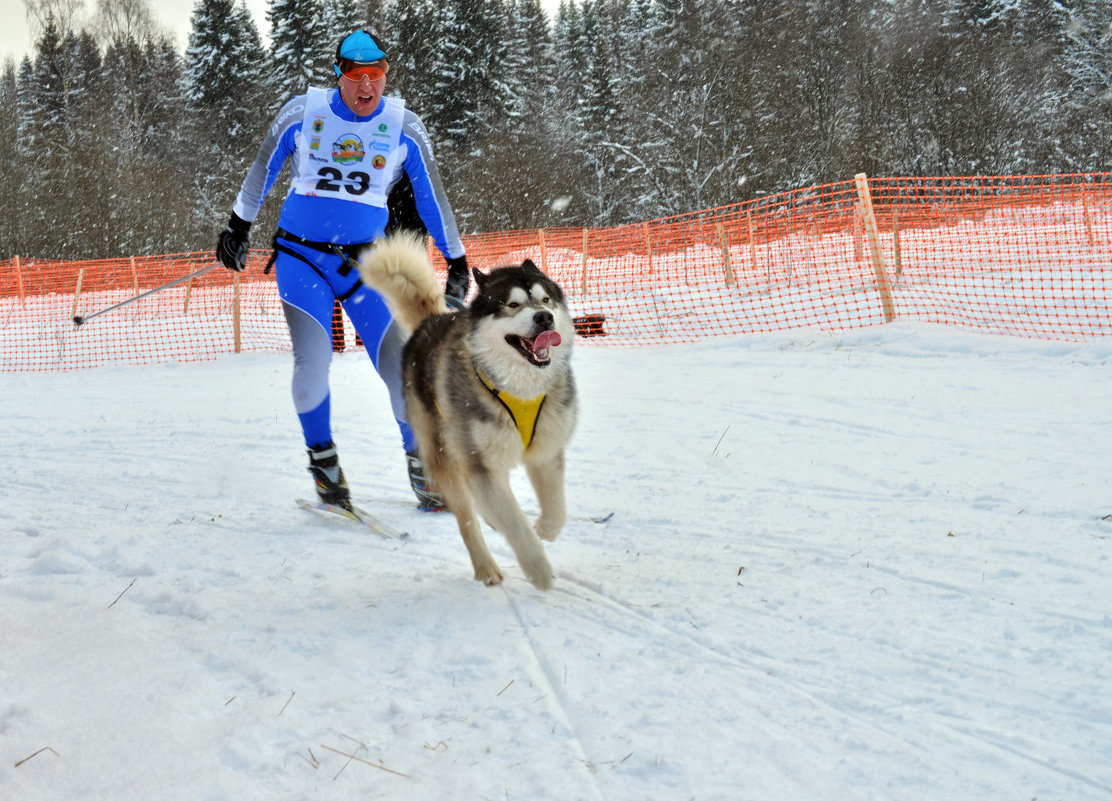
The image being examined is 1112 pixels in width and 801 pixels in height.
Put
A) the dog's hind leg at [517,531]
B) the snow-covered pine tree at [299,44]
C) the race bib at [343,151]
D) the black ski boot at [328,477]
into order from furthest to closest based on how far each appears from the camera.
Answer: the snow-covered pine tree at [299,44]
the black ski boot at [328,477]
the race bib at [343,151]
the dog's hind leg at [517,531]

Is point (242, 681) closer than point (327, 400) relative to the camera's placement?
Yes

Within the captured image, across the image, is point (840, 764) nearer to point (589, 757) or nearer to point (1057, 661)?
point (589, 757)

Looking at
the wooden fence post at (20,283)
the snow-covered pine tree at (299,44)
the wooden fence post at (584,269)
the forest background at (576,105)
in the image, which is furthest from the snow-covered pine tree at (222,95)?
the wooden fence post at (584,269)

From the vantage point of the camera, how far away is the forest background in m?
23.4

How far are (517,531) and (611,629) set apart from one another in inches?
20.0

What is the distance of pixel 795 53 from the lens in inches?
928

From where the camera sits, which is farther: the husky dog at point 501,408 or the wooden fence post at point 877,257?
the wooden fence post at point 877,257

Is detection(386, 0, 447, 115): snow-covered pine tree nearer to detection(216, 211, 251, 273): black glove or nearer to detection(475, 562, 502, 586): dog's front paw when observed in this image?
detection(216, 211, 251, 273): black glove

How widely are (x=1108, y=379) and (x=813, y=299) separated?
21.0 ft

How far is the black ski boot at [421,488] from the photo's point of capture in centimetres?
388

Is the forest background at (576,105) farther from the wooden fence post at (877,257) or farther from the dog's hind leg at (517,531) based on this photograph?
the dog's hind leg at (517,531)

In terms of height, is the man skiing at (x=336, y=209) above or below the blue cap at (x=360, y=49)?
below

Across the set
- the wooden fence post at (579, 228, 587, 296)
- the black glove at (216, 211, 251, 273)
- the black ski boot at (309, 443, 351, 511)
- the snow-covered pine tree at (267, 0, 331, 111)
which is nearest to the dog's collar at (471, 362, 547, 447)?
the black ski boot at (309, 443, 351, 511)

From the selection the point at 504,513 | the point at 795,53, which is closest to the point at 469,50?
the point at 795,53
